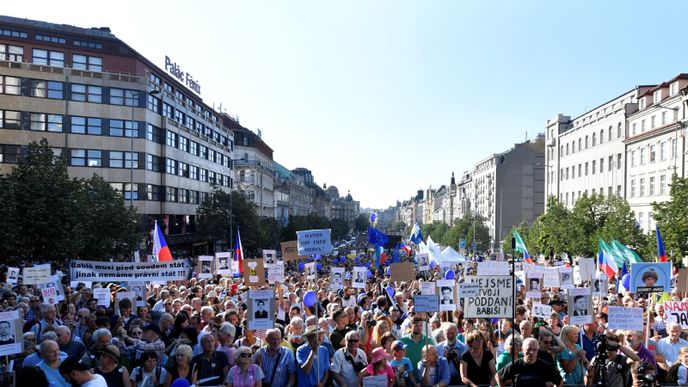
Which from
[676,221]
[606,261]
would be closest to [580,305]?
[606,261]

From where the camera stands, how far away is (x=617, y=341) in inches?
318

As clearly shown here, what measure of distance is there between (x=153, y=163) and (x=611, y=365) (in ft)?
159

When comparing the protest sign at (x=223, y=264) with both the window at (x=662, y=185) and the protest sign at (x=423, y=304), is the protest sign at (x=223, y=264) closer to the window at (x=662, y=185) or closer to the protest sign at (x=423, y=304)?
the protest sign at (x=423, y=304)

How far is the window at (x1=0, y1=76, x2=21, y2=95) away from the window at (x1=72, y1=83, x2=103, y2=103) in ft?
12.5

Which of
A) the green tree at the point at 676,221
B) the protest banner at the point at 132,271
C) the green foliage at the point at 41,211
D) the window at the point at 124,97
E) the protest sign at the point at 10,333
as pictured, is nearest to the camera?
the protest sign at the point at 10,333

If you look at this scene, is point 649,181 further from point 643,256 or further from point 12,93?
point 12,93

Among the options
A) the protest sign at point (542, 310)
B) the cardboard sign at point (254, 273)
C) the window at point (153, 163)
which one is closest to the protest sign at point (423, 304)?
the protest sign at point (542, 310)

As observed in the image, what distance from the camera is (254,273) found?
61.7 feet

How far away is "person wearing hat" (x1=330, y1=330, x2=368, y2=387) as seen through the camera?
7941 millimetres

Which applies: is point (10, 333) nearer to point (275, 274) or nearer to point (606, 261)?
point (275, 274)

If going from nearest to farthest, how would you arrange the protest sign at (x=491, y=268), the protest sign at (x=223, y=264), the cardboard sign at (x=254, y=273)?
the protest sign at (x=491, y=268), the cardboard sign at (x=254, y=273), the protest sign at (x=223, y=264)

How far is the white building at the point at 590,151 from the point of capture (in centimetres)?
5334

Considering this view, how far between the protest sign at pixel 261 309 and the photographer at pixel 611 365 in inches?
188

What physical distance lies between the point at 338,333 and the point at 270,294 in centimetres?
127
